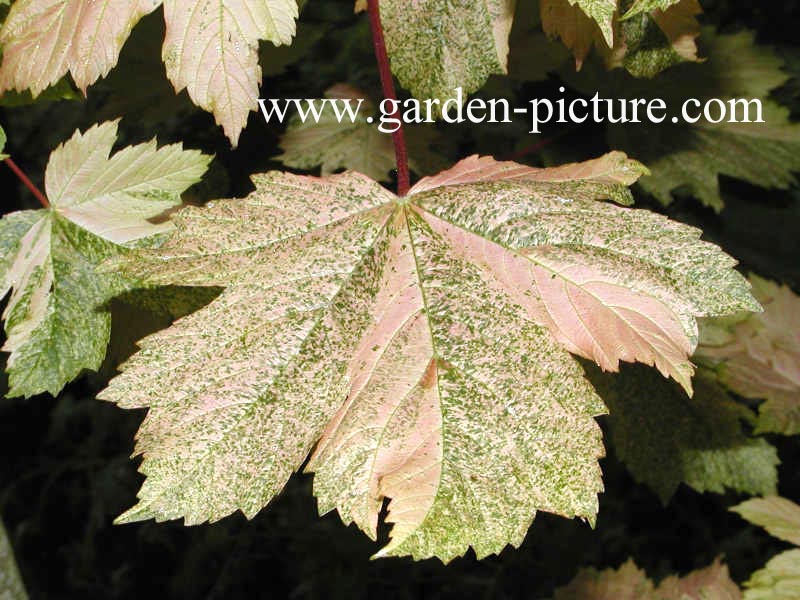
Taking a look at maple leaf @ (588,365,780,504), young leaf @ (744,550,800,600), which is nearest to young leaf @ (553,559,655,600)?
maple leaf @ (588,365,780,504)

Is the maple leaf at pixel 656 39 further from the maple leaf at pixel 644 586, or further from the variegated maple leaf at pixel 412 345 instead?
the maple leaf at pixel 644 586

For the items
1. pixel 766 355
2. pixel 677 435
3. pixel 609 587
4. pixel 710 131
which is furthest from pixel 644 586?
pixel 710 131

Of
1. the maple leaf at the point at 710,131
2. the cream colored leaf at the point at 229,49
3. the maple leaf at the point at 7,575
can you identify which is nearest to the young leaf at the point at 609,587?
the maple leaf at the point at 710,131

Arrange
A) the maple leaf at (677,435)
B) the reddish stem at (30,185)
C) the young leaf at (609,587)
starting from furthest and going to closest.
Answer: the young leaf at (609,587)
the maple leaf at (677,435)
the reddish stem at (30,185)

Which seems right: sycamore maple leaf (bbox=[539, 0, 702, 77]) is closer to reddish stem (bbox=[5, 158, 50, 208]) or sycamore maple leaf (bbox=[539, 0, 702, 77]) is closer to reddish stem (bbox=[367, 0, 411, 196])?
reddish stem (bbox=[367, 0, 411, 196])

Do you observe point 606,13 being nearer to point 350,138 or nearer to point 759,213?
point 350,138

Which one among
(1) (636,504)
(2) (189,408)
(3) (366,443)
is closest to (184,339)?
(2) (189,408)
